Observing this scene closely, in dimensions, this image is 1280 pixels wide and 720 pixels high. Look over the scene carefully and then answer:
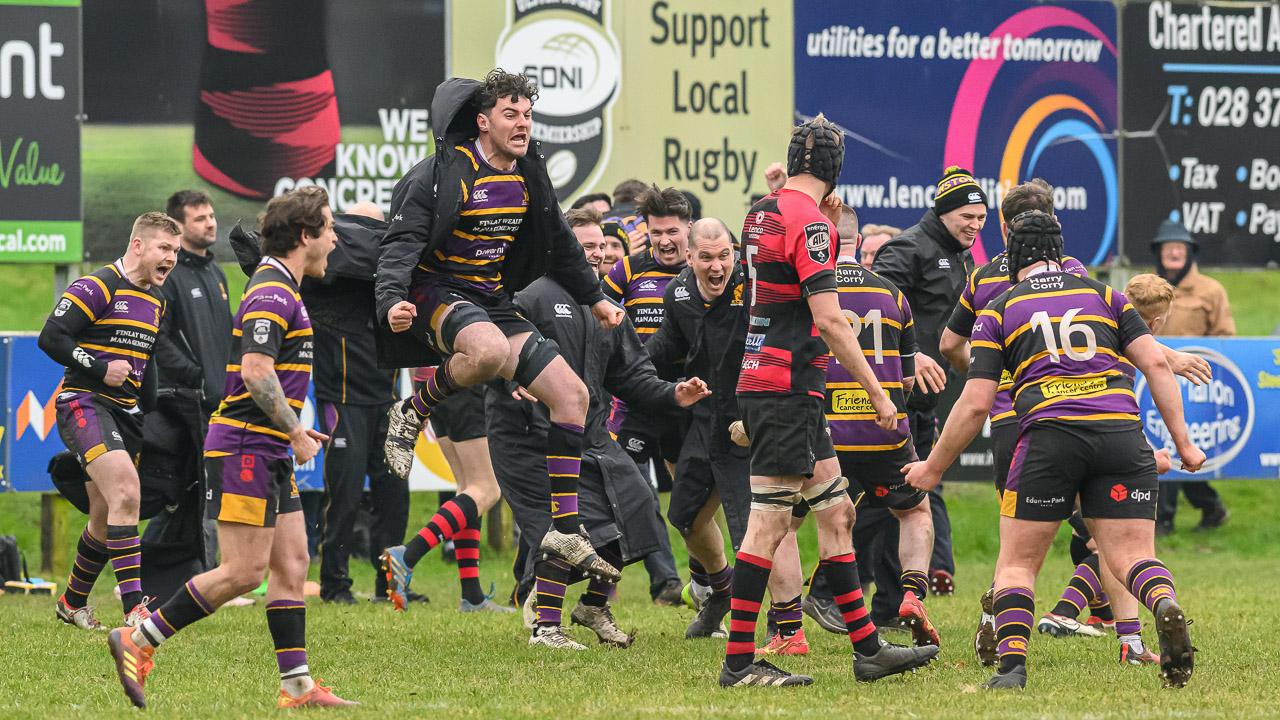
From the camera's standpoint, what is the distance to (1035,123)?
14938 millimetres

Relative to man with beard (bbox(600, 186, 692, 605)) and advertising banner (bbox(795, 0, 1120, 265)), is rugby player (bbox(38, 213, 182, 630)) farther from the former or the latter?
advertising banner (bbox(795, 0, 1120, 265))

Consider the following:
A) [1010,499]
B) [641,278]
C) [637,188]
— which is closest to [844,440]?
[1010,499]

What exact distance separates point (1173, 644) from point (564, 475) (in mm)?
3095

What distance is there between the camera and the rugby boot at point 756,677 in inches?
262

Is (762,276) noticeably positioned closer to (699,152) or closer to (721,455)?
(721,455)

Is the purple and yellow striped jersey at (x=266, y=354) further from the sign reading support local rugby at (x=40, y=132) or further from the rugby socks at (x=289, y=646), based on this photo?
the sign reading support local rugby at (x=40, y=132)

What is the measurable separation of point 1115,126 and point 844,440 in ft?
27.3

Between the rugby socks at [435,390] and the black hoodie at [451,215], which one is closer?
the black hoodie at [451,215]

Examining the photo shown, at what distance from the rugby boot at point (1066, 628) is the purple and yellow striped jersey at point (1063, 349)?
2.26 meters

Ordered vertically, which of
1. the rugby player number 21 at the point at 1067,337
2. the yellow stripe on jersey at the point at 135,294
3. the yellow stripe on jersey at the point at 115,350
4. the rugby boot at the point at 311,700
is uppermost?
the yellow stripe on jersey at the point at 135,294

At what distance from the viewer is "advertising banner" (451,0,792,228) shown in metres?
13.7

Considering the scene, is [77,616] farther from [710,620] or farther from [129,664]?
[710,620]

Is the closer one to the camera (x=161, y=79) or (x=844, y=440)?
(x=844, y=440)

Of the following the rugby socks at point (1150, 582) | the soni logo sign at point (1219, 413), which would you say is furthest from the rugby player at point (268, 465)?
the soni logo sign at point (1219, 413)
